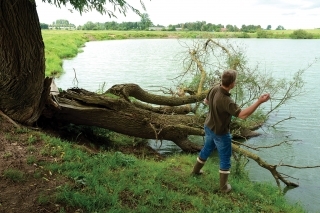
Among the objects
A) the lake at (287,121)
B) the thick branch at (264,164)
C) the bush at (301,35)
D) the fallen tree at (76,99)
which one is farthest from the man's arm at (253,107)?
→ the bush at (301,35)

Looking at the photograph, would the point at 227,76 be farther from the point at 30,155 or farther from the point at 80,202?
the point at 30,155

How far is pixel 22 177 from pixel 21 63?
7.55ft

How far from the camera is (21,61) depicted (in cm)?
634

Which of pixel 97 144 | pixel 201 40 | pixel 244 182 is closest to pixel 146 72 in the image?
pixel 201 40

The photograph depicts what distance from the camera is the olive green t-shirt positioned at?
15.8 feet

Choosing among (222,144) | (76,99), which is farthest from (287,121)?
(222,144)

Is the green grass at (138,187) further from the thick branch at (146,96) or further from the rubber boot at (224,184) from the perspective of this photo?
the thick branch at (146,96)

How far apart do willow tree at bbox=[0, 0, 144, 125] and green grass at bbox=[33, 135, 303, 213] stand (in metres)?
0.87

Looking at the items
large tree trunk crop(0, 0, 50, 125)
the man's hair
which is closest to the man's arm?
the man's hair

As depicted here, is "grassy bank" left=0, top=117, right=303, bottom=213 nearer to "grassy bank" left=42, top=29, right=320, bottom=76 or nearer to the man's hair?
the man's hair

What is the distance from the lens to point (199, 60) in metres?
11.8

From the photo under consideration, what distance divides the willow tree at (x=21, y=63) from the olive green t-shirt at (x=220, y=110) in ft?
11.3

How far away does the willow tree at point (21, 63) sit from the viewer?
5977mm

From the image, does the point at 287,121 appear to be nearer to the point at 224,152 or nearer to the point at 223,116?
the point at 224,152
